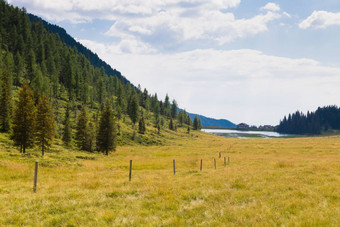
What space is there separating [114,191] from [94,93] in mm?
113243

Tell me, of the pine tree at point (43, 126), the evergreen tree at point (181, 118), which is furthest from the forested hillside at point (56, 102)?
the evergreen tree at point (181, 118)

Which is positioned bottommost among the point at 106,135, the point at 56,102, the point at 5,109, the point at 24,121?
the point at 106,135

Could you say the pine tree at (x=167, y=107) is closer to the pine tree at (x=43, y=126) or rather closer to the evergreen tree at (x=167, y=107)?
the evergreen tree at (x=167, y=107)

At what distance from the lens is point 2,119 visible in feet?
157

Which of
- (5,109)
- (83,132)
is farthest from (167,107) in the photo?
(5,109)

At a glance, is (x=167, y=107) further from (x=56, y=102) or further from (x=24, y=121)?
(x=24, y=121)

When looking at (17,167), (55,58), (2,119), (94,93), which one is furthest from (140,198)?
(55,58)

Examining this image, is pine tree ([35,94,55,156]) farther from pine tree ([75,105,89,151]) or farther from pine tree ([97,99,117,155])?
pine tree ([75,105,89,151])

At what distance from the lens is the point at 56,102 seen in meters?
84.5

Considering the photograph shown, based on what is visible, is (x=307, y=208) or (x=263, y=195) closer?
(x=307, y=208)

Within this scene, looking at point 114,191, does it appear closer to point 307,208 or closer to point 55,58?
point 307,208

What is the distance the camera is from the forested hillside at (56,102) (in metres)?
35.4

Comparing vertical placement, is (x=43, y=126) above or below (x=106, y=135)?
above

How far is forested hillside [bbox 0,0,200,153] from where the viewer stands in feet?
116
